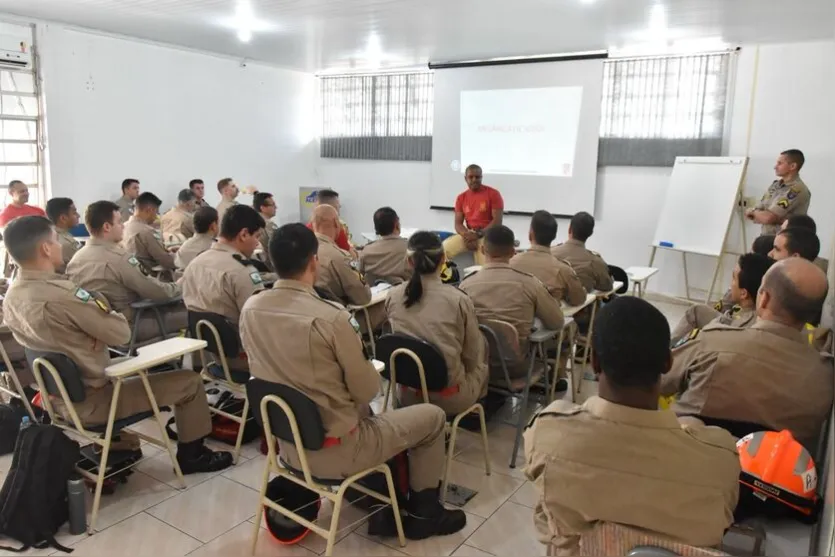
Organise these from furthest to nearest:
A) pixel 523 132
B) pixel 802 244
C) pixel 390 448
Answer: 1. pixel 523 132
2. pixel 802 244
3. pixel 390 448

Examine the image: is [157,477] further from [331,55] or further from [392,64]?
[392,64]

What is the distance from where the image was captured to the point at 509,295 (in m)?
3.38

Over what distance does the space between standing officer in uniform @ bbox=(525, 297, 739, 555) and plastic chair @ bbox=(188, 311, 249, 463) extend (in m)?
2.06

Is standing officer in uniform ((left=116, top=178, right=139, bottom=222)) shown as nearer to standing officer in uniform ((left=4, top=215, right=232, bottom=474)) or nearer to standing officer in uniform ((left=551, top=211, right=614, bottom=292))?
standing officer in uniform ((left=4, top=215, right=232, bottom=474))

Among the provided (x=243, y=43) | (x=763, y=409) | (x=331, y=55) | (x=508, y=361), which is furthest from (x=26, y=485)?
(x=331, y=55)

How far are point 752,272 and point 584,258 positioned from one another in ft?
5.76

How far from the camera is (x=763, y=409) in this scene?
205 cm

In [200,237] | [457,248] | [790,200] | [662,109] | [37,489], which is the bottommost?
[37,489]

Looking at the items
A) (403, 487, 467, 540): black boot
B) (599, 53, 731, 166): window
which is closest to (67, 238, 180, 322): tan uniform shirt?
(403, 487, 467, 540): black boot

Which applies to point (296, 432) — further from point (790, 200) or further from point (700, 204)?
point (700, 204)

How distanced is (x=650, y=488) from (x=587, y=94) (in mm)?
6903

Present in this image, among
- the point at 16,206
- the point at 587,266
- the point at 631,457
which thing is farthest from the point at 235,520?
the point at 16,206

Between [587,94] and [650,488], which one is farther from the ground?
[587,94]

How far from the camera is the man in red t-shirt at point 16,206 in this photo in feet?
20.4
